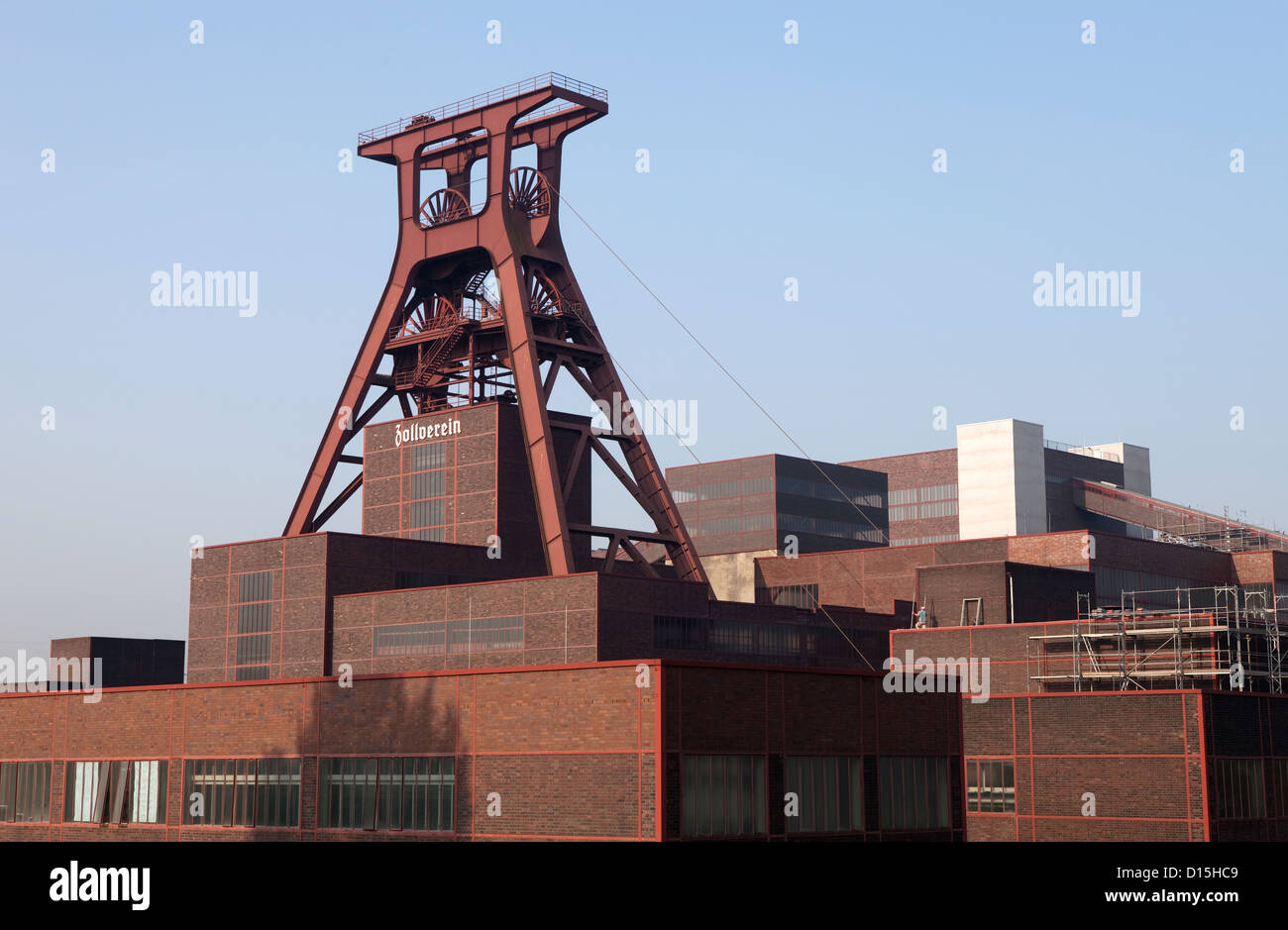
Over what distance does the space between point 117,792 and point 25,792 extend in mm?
4348

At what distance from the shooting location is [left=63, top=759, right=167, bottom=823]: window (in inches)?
1609

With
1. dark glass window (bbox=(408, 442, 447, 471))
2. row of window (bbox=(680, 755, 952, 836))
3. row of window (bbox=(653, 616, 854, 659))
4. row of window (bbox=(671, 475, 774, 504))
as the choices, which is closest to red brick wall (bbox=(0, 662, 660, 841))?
row of window (bbox=(680, 755, 952, 836))

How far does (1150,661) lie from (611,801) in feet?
89.9

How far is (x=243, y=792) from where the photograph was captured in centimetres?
3888

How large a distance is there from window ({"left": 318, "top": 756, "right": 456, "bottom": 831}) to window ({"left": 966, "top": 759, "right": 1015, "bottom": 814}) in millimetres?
22211

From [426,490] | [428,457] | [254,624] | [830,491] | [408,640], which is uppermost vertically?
[830,491]

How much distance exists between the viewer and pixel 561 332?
228ft

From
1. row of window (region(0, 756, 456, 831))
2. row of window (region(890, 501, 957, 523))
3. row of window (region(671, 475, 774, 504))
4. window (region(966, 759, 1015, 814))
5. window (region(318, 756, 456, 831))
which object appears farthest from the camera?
row of window (region(890, 501, 957, 523))

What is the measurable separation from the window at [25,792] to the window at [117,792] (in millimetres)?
1250

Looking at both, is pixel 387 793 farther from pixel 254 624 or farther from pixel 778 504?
pixel 778 504

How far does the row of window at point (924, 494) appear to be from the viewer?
145 meters

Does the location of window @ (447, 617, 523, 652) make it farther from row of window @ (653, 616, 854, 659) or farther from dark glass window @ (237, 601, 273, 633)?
dark glass window @ (237, 601, 273, 633)

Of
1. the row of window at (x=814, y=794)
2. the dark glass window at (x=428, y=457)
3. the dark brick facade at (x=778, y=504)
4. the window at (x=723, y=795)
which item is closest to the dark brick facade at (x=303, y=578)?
the dark glass window at (x=428, y=457)

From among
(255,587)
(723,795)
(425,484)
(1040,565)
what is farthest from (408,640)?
(723,795)
